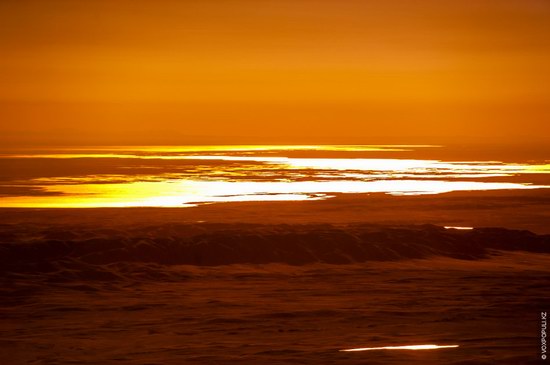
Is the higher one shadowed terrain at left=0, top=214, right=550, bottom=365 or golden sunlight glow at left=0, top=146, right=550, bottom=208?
golden sunlight glow at left=0, top=146, right=550, bottom=208

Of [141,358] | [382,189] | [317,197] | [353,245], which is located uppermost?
[382,189]

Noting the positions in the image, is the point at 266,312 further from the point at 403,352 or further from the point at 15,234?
the point at 15,234

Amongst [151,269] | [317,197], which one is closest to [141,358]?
[151,269]

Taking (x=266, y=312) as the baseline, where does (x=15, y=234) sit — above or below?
above

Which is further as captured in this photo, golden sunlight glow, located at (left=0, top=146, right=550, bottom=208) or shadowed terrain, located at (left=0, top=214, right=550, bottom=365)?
golden sunlight glow, located at (left=0, top=146, right=550, bottom=208)

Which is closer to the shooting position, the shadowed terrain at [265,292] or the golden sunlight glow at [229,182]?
the shadowed terrain at [265,292]

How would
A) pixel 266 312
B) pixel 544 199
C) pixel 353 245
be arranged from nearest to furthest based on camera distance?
pixel 266 312 → pixel 353 245 → pixel 544 199

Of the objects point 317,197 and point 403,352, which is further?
point 317,197

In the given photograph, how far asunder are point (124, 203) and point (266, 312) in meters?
13.6

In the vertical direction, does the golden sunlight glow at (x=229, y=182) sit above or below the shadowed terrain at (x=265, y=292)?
above

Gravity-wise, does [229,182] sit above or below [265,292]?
above

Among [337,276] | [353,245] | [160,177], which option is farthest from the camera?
[160,177]

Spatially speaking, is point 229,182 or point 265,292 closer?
point 265,292

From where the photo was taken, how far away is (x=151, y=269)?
1496 cm
